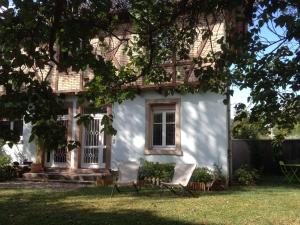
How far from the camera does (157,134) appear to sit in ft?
56.5

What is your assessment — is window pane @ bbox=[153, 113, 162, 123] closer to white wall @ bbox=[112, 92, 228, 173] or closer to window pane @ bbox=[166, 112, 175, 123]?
window pane @ bbox=[166, 112, 175, 123]

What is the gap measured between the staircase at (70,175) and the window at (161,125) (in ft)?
6.32

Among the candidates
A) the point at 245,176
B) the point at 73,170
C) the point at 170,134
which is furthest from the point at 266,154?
the point at 73,170

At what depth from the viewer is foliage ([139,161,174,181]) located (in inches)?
616

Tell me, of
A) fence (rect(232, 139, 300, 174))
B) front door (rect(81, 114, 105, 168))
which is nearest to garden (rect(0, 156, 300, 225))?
front door (rect(81, 114, 105, 168))

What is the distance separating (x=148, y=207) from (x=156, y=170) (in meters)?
5.43

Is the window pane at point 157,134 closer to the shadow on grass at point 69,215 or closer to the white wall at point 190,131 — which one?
the white wall at point 190,131

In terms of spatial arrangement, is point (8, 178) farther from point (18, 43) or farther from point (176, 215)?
point (18, 43)

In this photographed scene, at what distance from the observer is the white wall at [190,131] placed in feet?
52.0

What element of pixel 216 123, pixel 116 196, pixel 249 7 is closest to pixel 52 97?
pixel 249 7

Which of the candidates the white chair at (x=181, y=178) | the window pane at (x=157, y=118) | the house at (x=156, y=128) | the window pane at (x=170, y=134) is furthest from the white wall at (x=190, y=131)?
the white chair at (x=181, y=178)

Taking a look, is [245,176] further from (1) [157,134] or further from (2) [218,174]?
(1) [157,134]

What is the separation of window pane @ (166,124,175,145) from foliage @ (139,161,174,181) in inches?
42.5

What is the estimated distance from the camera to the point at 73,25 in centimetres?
591
